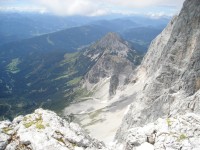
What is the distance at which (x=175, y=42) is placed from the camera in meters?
97.9

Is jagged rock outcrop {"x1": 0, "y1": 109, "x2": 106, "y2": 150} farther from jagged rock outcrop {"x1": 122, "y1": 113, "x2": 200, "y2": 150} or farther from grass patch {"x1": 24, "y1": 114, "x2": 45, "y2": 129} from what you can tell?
jagged rock outcrop {"x1": 122, "y1": 113, "x2": 200, "y2": 150}

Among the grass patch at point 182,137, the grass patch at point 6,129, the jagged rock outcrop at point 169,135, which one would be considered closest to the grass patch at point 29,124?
the grass patch at point 6,129

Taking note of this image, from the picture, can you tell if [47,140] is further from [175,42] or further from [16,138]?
[175,42]

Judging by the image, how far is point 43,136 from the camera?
32.7 m

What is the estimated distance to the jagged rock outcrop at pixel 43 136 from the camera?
Answer: 3170 cm

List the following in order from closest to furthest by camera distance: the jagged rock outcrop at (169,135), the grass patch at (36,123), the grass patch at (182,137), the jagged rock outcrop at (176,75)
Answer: the jagged rock outcrop at (169,135), the grass patch at (182,137), the grass patch at (36,123), the jagged rock outcrop at (176,75)

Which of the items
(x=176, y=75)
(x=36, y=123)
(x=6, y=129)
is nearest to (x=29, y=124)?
(x=36, y=123)

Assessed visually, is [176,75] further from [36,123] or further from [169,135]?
[169,135]

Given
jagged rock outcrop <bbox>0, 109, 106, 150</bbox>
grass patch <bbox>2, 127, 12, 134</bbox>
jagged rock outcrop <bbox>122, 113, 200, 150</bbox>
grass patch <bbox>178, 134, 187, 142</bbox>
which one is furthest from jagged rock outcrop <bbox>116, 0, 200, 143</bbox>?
grass patch <bbox>2, 127, 12, 134</bbox>

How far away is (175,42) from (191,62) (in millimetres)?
13157

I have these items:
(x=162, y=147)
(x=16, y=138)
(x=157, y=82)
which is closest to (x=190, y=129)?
(x=162, y=147)

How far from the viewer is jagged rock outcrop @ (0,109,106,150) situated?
104 feet

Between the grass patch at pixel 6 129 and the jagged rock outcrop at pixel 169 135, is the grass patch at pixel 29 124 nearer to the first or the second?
the grass patch at pixel 6 129

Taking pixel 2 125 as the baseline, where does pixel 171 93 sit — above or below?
below
